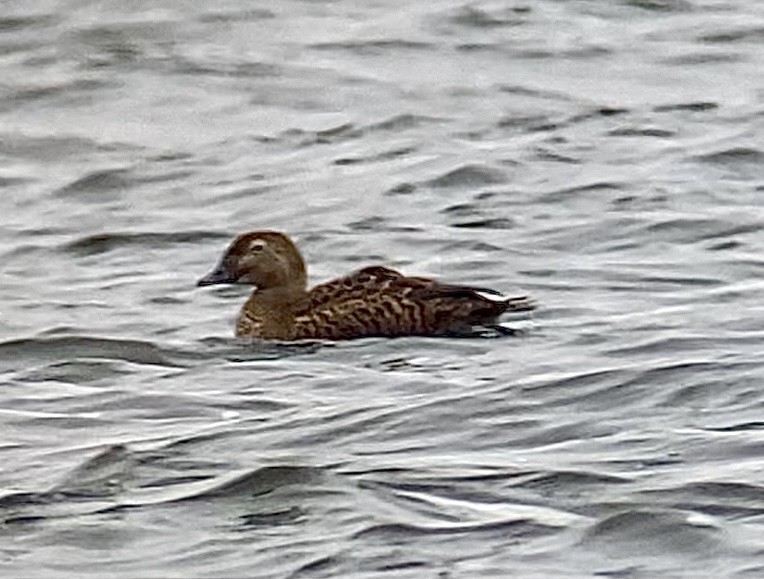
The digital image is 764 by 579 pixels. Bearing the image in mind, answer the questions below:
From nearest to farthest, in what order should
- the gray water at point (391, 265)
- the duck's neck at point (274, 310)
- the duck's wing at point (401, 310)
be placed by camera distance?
1. the gray water at point (391, 265)
2. the duck's wing at point (401, 310)
3. the duck's neck at point (274, 310)

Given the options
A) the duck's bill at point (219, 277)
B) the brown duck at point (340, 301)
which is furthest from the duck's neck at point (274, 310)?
the duck's bill at point (219, 277)

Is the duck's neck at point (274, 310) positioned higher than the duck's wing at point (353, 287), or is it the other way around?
the duck's wing at point (353, 287)

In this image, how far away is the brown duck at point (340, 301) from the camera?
10820mm

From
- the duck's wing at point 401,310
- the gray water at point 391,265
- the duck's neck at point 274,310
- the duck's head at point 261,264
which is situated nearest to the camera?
the gray water at point 391,265

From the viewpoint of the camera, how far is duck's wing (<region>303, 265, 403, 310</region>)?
35.8 feet

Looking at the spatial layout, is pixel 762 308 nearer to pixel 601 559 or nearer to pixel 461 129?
pixel 601 559

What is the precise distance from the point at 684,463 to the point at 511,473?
0.46 m

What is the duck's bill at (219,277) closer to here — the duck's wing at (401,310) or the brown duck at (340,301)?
the brown duck at (340,301)

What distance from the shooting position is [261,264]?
1136 cm

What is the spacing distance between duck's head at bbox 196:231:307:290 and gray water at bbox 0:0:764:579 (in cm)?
25

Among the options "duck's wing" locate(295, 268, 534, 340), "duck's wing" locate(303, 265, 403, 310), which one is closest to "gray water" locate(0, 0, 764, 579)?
"duck's wing" locate(295, 268, 534, 340)

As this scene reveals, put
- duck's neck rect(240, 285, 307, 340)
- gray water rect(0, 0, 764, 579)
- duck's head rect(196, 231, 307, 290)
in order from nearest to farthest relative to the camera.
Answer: gray water rect(0, 0, 764, 579) < duck's neck rect(240, 285, 307, 340) < duck's head rect(196, 231, 307, 290)

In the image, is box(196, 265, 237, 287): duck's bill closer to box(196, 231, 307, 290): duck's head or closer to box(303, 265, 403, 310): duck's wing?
box(196, 231, 307, 290): duck's head

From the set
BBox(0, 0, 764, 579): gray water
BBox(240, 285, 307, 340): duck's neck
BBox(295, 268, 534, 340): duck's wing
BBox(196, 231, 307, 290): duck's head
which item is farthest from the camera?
BBox(196, 231, 307, 290): duck's head
